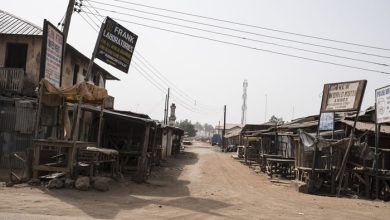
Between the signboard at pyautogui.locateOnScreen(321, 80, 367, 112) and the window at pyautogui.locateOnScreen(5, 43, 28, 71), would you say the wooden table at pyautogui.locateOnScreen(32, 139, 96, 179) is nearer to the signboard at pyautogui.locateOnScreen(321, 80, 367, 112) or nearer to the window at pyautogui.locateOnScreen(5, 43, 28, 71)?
the signboard at pyautogui.locateOnScreen(321, 80, 367, 112)

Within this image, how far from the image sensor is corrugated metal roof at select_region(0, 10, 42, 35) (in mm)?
22953

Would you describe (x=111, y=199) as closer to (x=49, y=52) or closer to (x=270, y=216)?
(x=270, y=216)

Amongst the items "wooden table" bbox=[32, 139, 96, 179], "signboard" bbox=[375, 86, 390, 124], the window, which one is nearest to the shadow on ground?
"wooden table" bbox=[32, 139, 96, 179]

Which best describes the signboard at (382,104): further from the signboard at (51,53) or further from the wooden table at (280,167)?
the signboard at (51,53)

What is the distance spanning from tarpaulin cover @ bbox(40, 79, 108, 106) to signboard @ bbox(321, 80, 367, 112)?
9319mm

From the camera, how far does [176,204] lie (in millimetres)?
12328

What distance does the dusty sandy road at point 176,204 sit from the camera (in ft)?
33.2

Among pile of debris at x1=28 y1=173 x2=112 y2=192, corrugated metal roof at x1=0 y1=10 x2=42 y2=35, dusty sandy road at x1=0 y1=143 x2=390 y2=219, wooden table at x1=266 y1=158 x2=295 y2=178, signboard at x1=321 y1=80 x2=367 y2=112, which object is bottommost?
dusty sandy road at x1=0 y1=143 x2=390 y2=219

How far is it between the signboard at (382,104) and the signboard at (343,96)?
23.9 inches

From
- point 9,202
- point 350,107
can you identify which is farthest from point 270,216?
point 350,107

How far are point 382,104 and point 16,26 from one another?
58.1 feet

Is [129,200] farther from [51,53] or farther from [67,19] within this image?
[67,19]

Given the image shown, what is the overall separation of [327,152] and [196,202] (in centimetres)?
706

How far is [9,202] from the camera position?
1054cm
